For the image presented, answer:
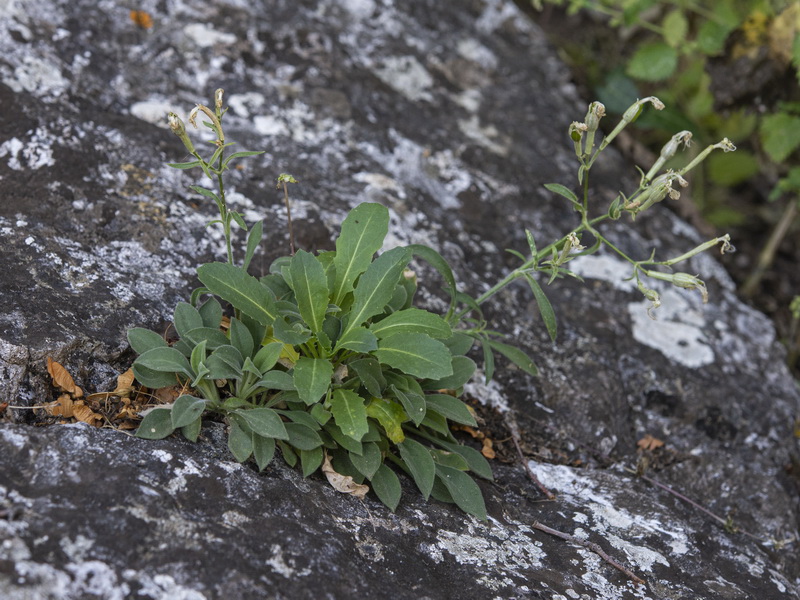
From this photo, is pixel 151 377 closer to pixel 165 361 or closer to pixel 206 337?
pixel 165 361

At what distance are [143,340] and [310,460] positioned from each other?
0.73 metres

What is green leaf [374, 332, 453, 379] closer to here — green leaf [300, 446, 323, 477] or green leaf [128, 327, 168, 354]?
green leaf [300, 446, 323, 477]

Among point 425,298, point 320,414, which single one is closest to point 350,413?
point 320,414

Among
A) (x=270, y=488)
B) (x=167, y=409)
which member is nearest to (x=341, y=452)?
(x=270, y=488)

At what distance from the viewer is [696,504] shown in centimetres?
320

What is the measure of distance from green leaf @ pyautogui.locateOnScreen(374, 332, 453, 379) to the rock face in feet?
1.64

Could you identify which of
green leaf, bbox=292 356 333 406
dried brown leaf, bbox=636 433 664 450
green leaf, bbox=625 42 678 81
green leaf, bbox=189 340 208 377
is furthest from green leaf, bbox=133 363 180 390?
green leaf, bbox=625 42 678 81

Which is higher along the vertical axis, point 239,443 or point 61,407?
point 239,443

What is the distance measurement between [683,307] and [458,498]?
2.11m

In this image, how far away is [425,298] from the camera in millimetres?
3482

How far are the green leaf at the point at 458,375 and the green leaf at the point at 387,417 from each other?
0.86ft

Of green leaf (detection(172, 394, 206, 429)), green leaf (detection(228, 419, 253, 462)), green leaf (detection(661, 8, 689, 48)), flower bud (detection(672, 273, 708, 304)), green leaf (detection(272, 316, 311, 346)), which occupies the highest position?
green leaf (detection(661, 8, 689, 48))

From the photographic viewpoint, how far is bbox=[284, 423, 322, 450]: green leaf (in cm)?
246

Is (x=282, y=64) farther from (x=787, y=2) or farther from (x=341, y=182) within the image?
(x=787, y=2)
